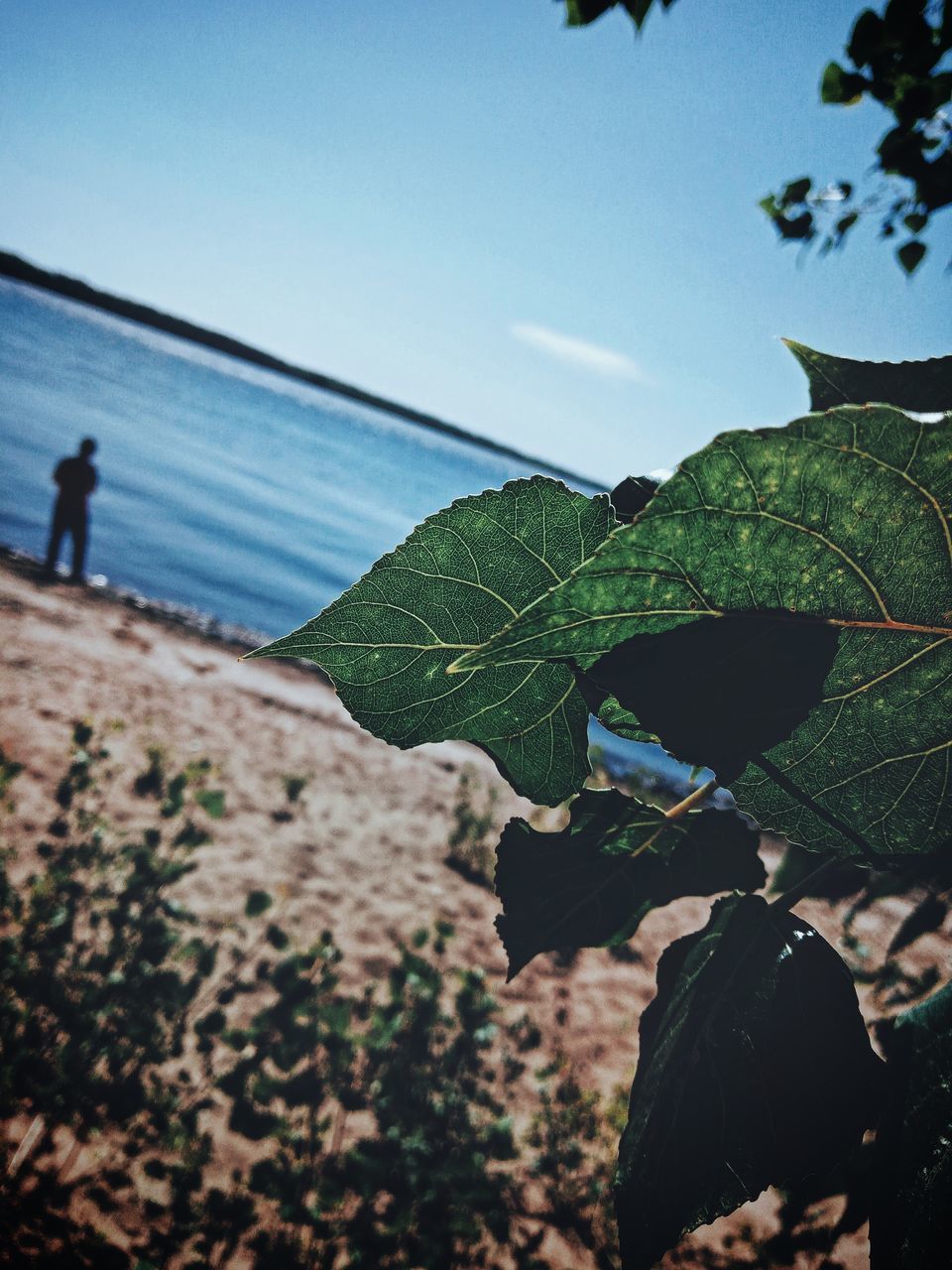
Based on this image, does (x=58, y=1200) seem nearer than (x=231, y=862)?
Yes

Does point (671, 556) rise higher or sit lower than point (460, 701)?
higher

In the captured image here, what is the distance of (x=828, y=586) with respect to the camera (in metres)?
0.43

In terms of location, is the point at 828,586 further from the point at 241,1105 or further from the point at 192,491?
the point at 192,491

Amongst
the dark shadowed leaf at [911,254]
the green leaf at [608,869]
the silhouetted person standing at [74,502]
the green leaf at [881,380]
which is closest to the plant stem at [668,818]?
the green leaf at [608,869]

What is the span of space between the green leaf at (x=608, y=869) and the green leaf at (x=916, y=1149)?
17 cm

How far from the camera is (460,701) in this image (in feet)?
1.90

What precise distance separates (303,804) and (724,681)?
25.3 feet

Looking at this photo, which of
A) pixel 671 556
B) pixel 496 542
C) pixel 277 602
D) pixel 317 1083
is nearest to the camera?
pixel 671 556

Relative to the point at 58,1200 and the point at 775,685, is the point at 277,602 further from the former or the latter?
the point at 775,685

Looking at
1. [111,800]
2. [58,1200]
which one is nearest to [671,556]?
[58,1200]

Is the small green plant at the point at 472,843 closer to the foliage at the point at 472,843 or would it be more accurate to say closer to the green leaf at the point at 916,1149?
the foliage at the point at 472,843

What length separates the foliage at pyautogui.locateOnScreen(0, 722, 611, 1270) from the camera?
351 centimetres

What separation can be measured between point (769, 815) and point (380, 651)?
0.32 m

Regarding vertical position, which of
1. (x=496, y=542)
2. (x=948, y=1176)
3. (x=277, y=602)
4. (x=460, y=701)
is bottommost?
(x=277, y=602)
